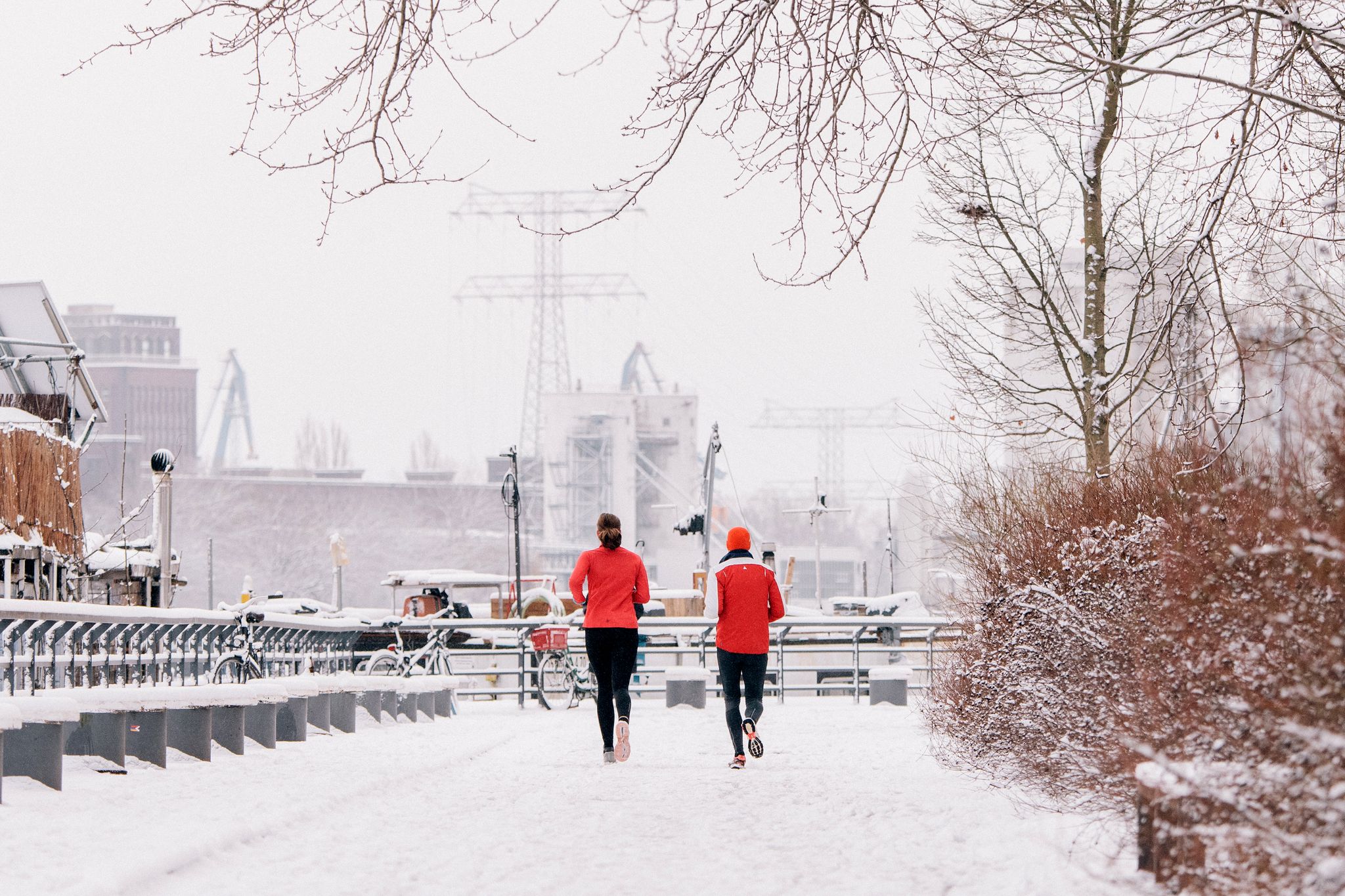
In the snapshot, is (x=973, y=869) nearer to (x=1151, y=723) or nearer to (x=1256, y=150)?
(x=1151, y=723)

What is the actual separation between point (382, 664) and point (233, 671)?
9.35 m

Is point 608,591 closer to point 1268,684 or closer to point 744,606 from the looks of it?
point 744,606

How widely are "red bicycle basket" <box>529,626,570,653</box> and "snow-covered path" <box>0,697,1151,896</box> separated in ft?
32.5

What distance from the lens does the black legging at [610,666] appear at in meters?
13.5

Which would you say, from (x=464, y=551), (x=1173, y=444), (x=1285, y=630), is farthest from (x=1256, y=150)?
(x=464, y=551)

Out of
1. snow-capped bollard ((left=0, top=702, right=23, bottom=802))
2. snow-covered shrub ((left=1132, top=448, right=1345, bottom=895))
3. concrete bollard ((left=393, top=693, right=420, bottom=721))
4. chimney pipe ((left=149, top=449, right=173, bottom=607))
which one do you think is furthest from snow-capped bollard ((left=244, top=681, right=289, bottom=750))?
snow-covered shrub ((left=1132, top=448, right=1345, bottom=895))

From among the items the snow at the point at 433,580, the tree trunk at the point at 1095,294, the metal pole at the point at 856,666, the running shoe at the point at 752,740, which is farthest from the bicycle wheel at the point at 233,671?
the snow at the point at 433,580

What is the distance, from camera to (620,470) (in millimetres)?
111438

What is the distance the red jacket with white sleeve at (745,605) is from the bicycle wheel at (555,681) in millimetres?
11053

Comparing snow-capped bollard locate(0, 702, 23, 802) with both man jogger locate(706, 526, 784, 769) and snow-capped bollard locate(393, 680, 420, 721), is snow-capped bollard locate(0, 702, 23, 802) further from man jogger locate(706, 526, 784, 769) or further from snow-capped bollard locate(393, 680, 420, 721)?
snow-capped bollard locate(393, 680, 420, 721)

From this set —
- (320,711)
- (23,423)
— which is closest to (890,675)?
(320,711)

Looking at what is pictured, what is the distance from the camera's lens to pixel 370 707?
60.6 feet

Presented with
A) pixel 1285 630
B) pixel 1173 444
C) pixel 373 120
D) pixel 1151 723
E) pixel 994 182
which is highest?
pixel 994 182

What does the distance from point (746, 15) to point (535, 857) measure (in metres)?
4.50
